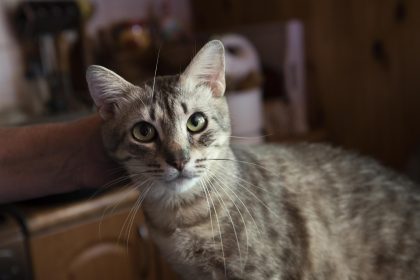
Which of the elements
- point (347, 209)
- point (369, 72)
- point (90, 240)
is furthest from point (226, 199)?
point (369, 72)

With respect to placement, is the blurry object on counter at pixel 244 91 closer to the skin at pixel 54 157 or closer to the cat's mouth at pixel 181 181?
the skin at pixel 54 157

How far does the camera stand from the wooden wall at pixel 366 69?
1.65m

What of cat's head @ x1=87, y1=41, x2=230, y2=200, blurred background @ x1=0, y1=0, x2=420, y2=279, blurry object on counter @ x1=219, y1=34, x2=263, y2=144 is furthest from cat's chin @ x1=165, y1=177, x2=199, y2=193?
blurry object on counter @ x1=219, y1=34, x2=263, y2=144

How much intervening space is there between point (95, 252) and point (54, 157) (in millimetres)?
633

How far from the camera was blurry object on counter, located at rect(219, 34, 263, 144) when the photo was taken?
5.90 ft

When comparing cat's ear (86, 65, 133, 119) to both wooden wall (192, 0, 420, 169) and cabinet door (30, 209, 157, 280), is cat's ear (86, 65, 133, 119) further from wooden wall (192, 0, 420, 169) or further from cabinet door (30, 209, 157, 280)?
wooden wall (192, 0, 420, 169)

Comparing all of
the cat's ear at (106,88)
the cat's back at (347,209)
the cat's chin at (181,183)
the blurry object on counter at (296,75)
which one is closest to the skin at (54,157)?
the cat's ear at (106,88)

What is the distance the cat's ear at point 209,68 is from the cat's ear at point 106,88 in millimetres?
132

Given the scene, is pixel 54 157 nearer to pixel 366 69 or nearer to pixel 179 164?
pixel 179 164

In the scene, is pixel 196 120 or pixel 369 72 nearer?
pixel 196 120

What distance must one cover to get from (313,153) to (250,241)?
331 mm

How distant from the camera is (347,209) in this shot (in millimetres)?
1005

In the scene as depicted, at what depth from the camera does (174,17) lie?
7.96ft

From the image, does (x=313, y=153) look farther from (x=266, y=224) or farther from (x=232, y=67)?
(x=232, y=67)
